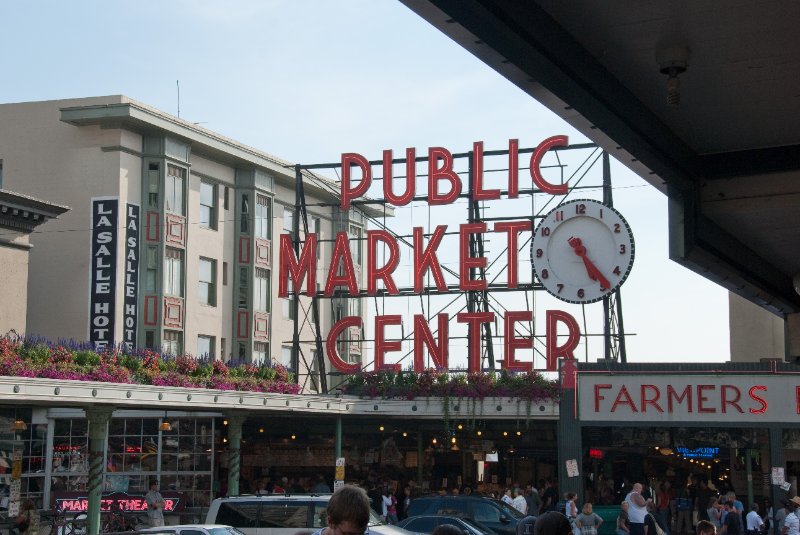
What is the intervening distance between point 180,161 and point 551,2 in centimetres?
4424

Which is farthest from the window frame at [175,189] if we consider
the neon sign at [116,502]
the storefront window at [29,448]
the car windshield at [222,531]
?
the car windshield at [222,531]

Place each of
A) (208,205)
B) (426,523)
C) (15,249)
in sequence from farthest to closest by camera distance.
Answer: (208,205)
(15,249)
(426,523)

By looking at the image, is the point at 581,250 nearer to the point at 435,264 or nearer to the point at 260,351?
the point at 435,264

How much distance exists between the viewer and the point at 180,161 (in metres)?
48.1

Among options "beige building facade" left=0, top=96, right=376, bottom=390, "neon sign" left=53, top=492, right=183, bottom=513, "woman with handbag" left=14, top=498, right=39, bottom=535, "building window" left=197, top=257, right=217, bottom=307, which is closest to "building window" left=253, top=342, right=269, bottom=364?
"beige building facade" left=0, top=96, right=376, bottom=390

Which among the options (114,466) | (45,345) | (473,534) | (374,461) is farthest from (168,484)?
(473,534)

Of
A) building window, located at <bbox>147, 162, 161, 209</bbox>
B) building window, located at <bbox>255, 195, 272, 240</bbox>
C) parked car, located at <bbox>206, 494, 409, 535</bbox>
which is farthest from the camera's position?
Answer: building window, located at <bbox>255, 195, 272, 240</bbox>

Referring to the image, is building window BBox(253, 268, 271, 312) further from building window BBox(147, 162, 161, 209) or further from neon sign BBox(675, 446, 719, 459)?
neon sign BBox(675, 446, 719, 459)

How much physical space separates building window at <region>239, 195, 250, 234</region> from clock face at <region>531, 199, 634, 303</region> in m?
15.4

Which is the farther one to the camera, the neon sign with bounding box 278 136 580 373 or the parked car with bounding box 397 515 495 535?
the neon sign with bounding box 278 136 580 373

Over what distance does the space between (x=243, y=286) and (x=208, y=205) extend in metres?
4.17

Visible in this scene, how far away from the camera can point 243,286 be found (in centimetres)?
5303

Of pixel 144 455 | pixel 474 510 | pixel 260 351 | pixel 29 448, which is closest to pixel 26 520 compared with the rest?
pixel 474 510

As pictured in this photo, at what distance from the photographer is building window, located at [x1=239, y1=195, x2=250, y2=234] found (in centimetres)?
5312
